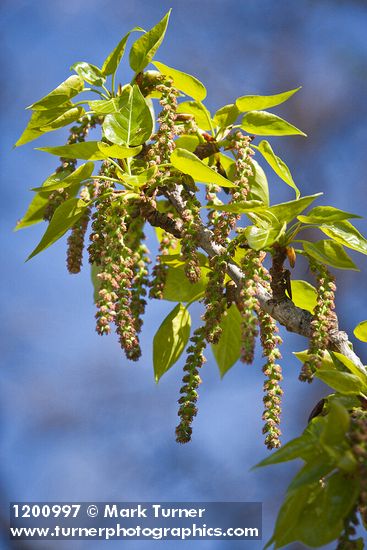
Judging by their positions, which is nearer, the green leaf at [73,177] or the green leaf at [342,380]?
the green leaf at [342,380]

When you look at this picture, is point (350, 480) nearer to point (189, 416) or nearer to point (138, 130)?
point (189, 416)

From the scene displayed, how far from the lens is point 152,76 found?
31.6 inches

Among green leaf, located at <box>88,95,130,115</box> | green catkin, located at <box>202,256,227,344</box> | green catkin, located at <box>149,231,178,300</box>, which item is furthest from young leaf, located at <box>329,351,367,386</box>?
green leaf, located at <box>88,95,130,115</box>

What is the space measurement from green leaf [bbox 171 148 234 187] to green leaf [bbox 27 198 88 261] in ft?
0.35

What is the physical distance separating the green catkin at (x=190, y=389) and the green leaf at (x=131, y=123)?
0.63ft

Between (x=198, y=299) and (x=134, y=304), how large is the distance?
114mm

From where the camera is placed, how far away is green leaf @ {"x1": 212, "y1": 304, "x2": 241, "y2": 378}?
0.88m

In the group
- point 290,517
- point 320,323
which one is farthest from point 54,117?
point 290,517

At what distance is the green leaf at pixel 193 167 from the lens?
2.17 feet

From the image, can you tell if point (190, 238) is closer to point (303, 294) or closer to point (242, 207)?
point (242, 207)

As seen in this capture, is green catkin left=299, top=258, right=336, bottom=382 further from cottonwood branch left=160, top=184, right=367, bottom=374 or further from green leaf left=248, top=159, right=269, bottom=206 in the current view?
green leaf left=248, top=159, right=269, bottom=206

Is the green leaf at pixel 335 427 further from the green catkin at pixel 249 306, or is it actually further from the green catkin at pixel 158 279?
the green catkin at pixel 158 279

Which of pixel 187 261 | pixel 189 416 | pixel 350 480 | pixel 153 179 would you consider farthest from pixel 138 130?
pixel 350 480

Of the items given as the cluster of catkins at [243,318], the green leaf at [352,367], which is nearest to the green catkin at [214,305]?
the cluster of catkins at [243,318]
